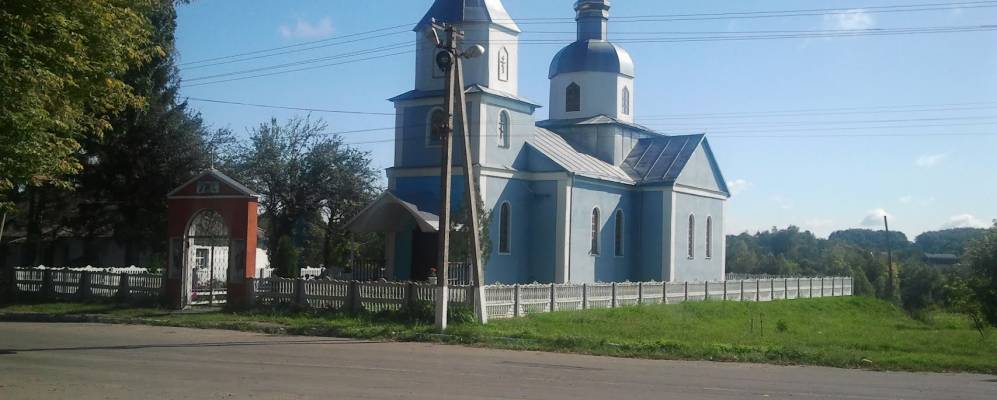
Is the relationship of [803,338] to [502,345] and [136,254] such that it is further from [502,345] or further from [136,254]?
[136,254]

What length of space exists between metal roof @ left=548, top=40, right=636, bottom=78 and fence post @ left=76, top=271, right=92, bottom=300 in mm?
21753

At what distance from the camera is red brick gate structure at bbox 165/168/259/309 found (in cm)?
2562

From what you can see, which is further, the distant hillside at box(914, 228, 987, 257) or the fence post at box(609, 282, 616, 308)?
the distant hillside at box(914, 228, 987, 257)

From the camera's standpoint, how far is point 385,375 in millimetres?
13594

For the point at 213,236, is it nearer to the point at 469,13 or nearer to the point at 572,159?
the point at 469,13

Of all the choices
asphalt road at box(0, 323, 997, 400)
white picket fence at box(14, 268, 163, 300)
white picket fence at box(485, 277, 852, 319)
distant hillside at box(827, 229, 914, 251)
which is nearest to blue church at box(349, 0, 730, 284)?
white picket fence at box(485, 277, 852, 319)

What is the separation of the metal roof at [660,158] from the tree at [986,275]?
51.8 feet

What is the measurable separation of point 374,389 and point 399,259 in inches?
862

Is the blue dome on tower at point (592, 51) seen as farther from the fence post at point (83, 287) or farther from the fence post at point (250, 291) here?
the fence post at point (83, 287)

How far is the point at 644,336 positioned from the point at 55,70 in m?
13.2

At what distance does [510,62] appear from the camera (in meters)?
35.1

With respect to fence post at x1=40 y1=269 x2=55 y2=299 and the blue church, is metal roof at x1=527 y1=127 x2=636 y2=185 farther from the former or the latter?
fence post at x1=40 y1=269 x2=55 y2=299

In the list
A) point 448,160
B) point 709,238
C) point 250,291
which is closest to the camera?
point 448,160

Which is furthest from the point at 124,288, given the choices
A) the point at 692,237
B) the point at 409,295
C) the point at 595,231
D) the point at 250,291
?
the point at 692,237
